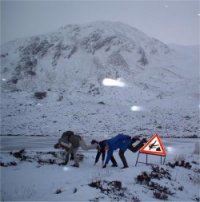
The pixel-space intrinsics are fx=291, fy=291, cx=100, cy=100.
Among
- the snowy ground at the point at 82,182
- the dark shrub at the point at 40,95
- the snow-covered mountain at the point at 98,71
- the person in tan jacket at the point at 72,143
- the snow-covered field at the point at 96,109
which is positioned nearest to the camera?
the snowy ground at the point at 82,182

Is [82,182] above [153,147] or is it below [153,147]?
below

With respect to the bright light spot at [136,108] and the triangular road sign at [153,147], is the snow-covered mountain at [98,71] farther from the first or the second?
the triangular road sign at [153,147]

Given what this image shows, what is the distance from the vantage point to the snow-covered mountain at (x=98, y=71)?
46494 millimetres

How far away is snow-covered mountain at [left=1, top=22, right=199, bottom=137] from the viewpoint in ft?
153

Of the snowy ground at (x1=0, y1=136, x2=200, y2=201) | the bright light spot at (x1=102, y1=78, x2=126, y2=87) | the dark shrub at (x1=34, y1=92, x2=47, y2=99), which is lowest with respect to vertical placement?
the snowy ground at (x1=0, y1=136, x2=200, y2=201)

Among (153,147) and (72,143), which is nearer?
(153,147)

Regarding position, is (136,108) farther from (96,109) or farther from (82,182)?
(82,182)

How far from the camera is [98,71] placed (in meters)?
72.0

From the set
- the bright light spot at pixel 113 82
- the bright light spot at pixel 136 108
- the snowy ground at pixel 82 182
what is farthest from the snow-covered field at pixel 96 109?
the bright light spot at pixel 136 108

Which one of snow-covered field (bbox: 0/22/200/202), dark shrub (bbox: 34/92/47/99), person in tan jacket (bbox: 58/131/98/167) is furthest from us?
dark shrub (bbox: 34/92/47/99)

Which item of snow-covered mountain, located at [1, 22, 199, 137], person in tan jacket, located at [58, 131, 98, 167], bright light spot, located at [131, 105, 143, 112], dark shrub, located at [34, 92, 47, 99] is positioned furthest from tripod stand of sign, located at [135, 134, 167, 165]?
dark shrub, located at [34, 92, 47, 99]

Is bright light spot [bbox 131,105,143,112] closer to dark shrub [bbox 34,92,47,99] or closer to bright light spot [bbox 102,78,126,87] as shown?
dark shrub [bbox 34,92,47,99]

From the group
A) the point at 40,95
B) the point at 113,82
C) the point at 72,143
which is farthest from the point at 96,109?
the point at 72,143

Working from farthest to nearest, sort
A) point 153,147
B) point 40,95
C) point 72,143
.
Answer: point 40,95
point 72,143
point 153,147
